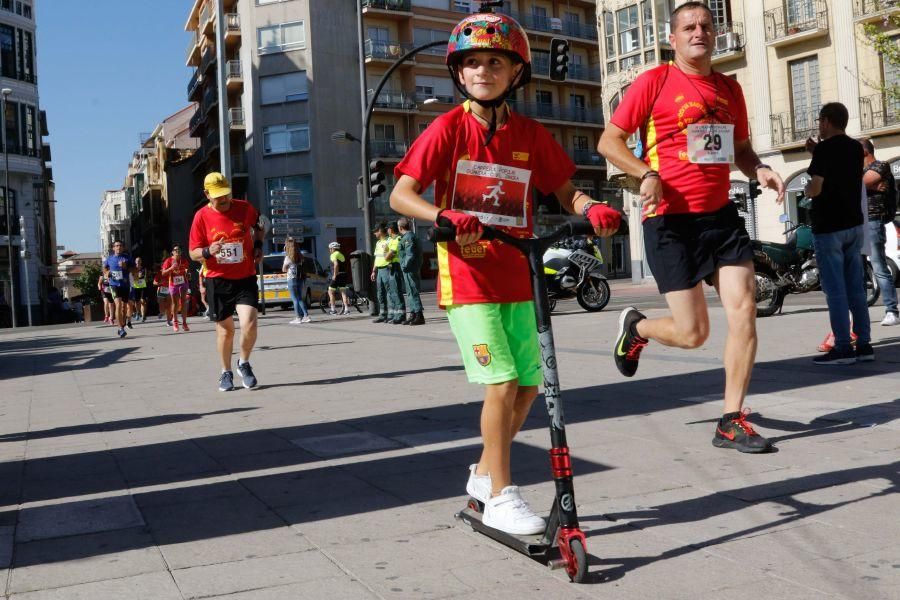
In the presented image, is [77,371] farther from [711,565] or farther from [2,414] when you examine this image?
[711,565]

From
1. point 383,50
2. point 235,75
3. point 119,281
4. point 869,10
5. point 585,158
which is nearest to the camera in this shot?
point 119,281

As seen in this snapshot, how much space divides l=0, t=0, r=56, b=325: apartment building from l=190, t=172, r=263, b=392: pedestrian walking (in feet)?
132

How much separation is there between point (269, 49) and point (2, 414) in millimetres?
46772

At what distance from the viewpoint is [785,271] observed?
46.4ft

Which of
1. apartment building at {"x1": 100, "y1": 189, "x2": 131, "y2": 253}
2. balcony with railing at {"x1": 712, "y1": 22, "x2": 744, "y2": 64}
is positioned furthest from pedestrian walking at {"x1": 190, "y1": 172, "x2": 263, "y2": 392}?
apartment building at {"x1": 100, "y1": 189, "x2": 131, "y2": 253}

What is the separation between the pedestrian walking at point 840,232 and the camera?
768 cm

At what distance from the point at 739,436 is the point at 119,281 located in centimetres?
1737

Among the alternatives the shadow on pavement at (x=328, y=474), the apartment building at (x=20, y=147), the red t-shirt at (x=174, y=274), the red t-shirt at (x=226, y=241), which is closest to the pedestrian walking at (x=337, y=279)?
the red t-shirt at (x=174, y=274)

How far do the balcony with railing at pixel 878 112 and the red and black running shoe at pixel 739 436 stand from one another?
2983 centimetres

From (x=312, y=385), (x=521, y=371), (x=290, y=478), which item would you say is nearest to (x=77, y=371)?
(x=312, y=385)

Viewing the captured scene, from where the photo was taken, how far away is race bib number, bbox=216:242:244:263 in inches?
338

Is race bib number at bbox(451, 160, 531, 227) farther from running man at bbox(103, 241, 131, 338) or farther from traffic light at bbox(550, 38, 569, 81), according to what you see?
traffic light at bbox(550, 38, 569, 81)

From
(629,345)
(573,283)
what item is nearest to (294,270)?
(573,283)

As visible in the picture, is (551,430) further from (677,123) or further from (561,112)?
(561,112)
